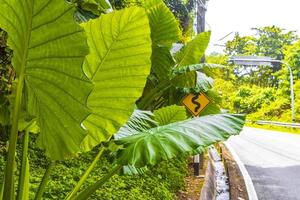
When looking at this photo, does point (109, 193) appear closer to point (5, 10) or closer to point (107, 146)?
point (107, 146)

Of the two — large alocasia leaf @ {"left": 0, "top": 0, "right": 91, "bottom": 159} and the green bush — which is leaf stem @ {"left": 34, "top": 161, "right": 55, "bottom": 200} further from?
the green bush

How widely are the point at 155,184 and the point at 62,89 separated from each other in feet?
12.6

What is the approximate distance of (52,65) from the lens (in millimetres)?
1259

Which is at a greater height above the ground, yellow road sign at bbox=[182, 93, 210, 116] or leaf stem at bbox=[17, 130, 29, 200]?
leaf stem at bbox=[17, 130, 29, 200]

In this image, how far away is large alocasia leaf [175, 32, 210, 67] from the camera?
17.1 ft

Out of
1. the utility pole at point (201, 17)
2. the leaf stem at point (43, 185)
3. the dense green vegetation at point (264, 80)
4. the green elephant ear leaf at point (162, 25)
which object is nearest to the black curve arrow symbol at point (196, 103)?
the green elephant ear leaf at point (162, 25)

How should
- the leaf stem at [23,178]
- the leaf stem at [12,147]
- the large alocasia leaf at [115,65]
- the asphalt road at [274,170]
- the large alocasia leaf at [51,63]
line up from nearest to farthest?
the large alocasia leaf at [51,63] < the leaf stem at [12,147] < the large alocasia leaf at [115,65] < the leaf stem at [23,178] < the asphalt road at [274,170]

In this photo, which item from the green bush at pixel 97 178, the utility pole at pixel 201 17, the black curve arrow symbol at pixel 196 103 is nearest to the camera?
the green bush at pixel 97 178

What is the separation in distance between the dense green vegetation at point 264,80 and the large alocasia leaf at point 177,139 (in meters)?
28.0

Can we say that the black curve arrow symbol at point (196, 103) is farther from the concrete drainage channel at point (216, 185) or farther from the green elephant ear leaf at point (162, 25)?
the green elephant ear leaf at point (162, 25)

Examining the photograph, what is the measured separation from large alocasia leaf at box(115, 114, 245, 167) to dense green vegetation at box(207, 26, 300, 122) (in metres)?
28.0

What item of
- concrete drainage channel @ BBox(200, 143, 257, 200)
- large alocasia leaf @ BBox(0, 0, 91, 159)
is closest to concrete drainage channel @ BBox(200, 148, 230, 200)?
concrete drainage channel @ BBox(200, 143, 257, 200)

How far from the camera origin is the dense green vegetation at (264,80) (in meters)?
34.1

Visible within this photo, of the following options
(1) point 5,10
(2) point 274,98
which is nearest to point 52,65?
(1) point 5,10
